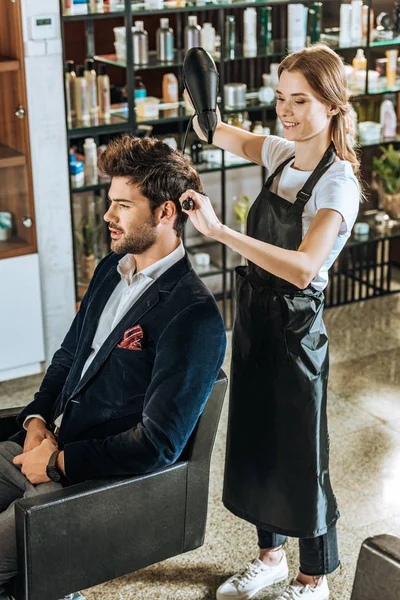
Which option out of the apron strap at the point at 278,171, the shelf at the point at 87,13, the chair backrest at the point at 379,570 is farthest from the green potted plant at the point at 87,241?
the chair backrest at the point at 379,570

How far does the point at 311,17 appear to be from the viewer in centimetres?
428

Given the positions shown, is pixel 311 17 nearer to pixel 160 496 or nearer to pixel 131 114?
pixel 131 114

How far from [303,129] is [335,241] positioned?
28 centimetres

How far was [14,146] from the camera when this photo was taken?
3.71 m

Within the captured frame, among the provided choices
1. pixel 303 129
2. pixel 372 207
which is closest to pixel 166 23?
pixel 372 207

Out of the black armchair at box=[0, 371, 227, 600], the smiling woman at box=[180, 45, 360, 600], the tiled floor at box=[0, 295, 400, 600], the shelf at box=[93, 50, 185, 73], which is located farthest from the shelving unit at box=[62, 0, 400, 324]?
the black armchair at box=[0, 371, 227, 600]

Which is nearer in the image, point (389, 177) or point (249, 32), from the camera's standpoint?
point (249, 32)

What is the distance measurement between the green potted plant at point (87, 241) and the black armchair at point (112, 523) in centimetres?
201

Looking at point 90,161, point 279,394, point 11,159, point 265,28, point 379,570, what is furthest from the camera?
point 265,28

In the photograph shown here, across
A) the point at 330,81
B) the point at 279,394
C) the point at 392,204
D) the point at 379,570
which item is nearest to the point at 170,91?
the point at 392,204

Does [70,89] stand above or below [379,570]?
above

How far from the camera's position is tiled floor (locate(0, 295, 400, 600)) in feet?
8.88

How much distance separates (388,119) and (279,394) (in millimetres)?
2583

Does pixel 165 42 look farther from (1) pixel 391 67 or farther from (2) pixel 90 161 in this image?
(1) pixel 391 67
